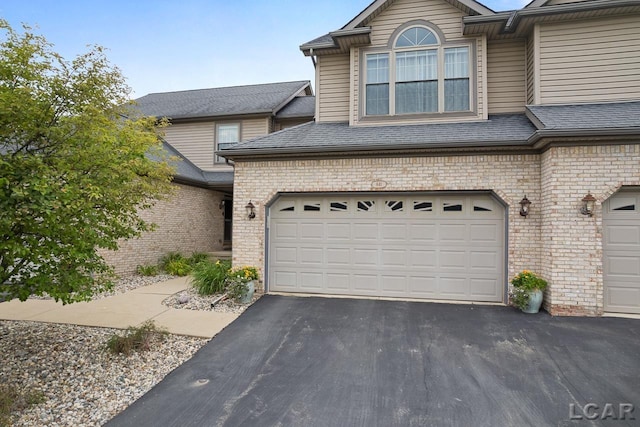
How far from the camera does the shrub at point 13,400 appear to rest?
119 inches

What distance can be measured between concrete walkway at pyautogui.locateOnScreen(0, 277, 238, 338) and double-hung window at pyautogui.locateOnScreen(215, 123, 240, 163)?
809cm

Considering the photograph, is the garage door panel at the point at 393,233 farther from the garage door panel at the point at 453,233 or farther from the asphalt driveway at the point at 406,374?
the asphalt driveway at the point at 406,374

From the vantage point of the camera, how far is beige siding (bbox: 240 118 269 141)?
522 inches

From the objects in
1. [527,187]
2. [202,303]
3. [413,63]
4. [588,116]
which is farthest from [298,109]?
[588,116]

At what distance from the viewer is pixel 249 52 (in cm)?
2230

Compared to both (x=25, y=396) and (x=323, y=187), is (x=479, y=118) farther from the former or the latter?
(x=25, y=396)

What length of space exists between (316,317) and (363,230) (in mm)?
2239

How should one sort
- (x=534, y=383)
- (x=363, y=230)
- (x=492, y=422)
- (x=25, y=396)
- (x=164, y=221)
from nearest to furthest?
(x=492, y=422)
(x=25, y=396)
(x=534, y=383)
(x=363, y=230)
(x=164, y=221)

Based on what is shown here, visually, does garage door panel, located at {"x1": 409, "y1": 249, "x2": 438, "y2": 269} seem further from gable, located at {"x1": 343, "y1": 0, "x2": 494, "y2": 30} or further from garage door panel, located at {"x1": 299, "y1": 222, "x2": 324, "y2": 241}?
gable, located at {"x1": 343, "y1": 0, "x2": 494, "y2": 30}

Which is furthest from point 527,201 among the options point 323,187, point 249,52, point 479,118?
point 249,52

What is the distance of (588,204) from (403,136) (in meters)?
3.62

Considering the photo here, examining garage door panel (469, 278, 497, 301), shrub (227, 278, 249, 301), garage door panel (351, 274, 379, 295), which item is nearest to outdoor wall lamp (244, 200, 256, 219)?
shrub (227, 278, 249, 301)

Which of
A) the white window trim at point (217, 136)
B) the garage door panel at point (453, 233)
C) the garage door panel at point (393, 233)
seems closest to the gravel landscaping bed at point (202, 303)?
the garage door panel at point (393, 233)

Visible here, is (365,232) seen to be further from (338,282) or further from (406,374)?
(406,374)
